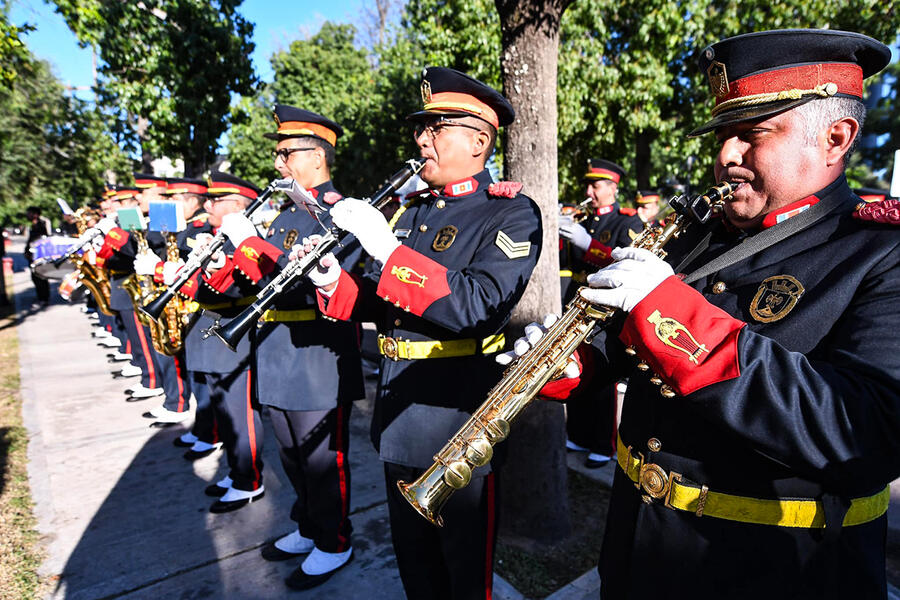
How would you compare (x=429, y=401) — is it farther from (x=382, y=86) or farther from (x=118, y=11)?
(x=382, y=86)

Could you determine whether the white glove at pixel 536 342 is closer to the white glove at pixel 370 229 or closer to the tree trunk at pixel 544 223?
the white glove at pixel 370 229

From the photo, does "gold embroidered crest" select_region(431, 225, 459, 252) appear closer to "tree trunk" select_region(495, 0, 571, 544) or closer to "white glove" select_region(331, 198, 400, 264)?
"white glove" select_region(331, 198, 400, 264)

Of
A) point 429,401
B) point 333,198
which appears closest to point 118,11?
Answer: point 333,198

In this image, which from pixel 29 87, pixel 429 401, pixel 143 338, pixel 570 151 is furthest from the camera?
pixel 29 87

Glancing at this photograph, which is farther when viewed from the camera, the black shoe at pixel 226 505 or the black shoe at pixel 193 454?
the black shoe at pixel 193 454

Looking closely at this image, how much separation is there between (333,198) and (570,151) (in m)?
10.2

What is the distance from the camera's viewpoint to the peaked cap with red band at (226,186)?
15.1 ft

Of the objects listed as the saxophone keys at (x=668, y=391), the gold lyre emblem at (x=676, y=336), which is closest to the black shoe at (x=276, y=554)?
the saxophone keys at (x=668, y=391)

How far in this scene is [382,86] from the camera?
46.9 ft

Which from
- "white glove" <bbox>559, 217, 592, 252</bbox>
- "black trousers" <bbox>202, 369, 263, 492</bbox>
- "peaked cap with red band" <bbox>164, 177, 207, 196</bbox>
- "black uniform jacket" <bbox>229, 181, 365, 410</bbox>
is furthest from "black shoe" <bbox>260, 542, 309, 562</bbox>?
"peaked cap with red band" <bbox>164, 177, 207, 196</bbox>

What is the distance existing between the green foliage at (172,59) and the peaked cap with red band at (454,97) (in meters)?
7.95

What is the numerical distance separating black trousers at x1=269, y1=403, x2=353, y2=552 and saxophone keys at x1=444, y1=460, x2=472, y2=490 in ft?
6.75

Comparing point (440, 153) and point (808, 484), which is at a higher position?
point (440, 153)

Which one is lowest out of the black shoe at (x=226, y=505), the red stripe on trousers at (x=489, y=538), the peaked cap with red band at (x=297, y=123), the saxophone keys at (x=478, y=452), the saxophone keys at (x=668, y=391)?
the black shoe at (x=226, y=505)
